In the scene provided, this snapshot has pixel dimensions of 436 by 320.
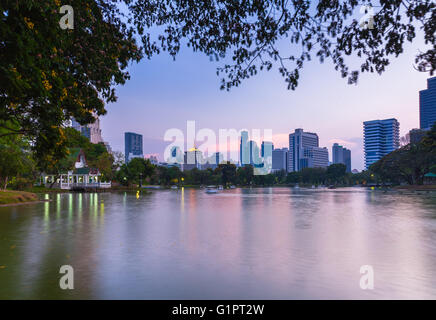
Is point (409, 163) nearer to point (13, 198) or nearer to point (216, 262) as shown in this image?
point (13, 198)

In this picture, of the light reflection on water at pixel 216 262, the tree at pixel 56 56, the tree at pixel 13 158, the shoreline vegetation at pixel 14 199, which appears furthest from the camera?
the tree at pixel 13 158

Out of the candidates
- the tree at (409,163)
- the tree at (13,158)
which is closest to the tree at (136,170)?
the tree at (13,158)

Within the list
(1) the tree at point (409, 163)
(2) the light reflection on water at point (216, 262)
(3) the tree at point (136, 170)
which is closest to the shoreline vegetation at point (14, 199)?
(2) the light reflection on water at point (216, 262)

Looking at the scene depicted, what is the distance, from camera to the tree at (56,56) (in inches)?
287

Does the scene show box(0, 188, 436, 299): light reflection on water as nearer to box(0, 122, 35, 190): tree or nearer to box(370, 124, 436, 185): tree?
box(0, 122, 35, 190): tree

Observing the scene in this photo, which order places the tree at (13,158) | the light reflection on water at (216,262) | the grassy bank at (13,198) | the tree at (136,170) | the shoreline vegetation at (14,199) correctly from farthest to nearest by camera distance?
1. the tree at (136,170)
2. the tree at (13,158)
3. the grassy bank at (13,198)
4. the shoreline vegetation at (14,199)
5. the light reflection on water at (216,262)

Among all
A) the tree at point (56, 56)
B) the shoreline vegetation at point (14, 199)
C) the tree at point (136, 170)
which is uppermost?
the tree at point (56, 56)

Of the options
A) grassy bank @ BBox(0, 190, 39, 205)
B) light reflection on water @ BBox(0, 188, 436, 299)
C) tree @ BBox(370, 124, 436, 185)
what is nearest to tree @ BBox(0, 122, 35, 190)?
grassy bank @ BBox(0, 190, 39, 205)

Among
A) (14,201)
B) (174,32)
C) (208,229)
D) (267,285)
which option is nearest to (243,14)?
(174,32)

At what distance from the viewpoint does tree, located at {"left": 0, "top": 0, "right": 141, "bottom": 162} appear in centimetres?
729

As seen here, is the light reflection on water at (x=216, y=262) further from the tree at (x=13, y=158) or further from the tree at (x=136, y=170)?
the tree at (x=136, y=170)

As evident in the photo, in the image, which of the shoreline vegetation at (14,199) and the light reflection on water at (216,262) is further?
the shoreline vegetation at (14,199)

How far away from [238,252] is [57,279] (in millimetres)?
5118

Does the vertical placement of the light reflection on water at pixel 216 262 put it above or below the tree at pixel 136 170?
below
